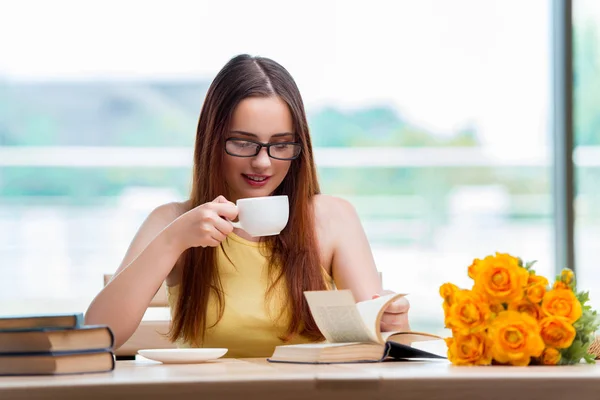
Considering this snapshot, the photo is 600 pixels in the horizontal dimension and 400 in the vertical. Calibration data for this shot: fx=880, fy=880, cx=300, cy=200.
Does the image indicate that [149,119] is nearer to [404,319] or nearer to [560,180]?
[560,180]

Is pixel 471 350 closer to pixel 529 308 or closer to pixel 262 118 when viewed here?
pixel 529 308

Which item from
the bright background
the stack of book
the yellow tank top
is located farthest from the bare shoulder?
the bright background

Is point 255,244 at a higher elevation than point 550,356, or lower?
higher

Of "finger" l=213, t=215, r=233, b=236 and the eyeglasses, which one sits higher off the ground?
the eyeglasses

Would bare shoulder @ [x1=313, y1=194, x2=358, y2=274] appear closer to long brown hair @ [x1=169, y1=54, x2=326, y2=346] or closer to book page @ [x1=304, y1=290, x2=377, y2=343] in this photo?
long brown hair @ [x1=169, y1=54, x2=326, y2=346]

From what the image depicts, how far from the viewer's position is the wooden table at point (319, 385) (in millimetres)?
984

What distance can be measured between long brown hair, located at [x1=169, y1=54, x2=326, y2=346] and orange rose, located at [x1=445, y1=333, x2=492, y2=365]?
0.64 metres

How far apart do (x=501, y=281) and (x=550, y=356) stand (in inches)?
5.0

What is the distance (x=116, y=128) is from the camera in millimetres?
5734

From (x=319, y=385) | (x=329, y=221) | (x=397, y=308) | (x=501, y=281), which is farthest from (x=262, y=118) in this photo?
(x=319, y=385)

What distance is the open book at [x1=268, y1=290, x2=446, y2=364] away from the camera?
1291mm

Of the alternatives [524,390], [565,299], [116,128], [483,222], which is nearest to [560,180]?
[483,222]

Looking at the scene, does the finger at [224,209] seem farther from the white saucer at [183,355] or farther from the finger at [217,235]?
the white saucer at [183,355]

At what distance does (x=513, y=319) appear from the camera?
1200 mm
